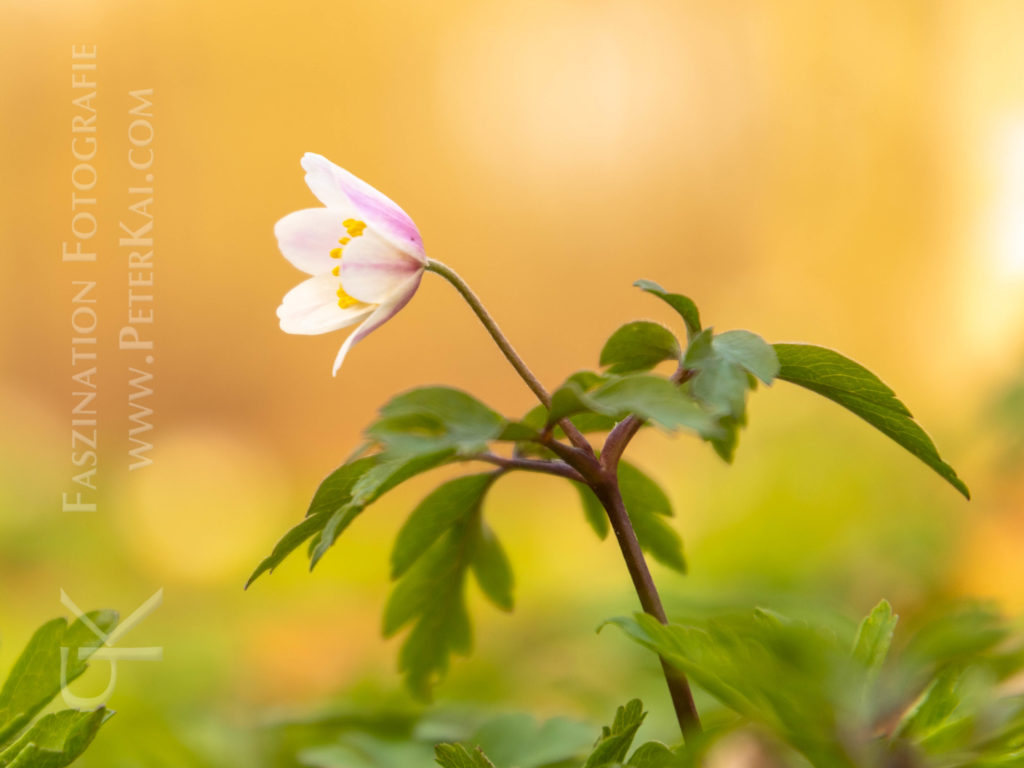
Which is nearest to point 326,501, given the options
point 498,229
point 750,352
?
point 750,352

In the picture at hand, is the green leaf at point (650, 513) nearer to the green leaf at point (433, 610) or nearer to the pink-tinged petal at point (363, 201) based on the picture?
the green leaf at point (433, 610)

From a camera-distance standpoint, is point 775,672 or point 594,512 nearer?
point 775,672

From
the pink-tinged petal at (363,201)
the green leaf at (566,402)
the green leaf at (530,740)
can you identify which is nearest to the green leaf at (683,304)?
the green leaf at (566,402)

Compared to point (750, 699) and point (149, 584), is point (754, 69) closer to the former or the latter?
point (149, 584)

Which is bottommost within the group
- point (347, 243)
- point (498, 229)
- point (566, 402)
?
point (566, 402)

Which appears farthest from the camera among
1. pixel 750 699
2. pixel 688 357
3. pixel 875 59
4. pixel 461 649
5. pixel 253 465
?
pixel 875 59

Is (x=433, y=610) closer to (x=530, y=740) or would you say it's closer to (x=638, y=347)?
(x=530, y=740)

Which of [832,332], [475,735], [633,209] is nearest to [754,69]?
[633,209]
